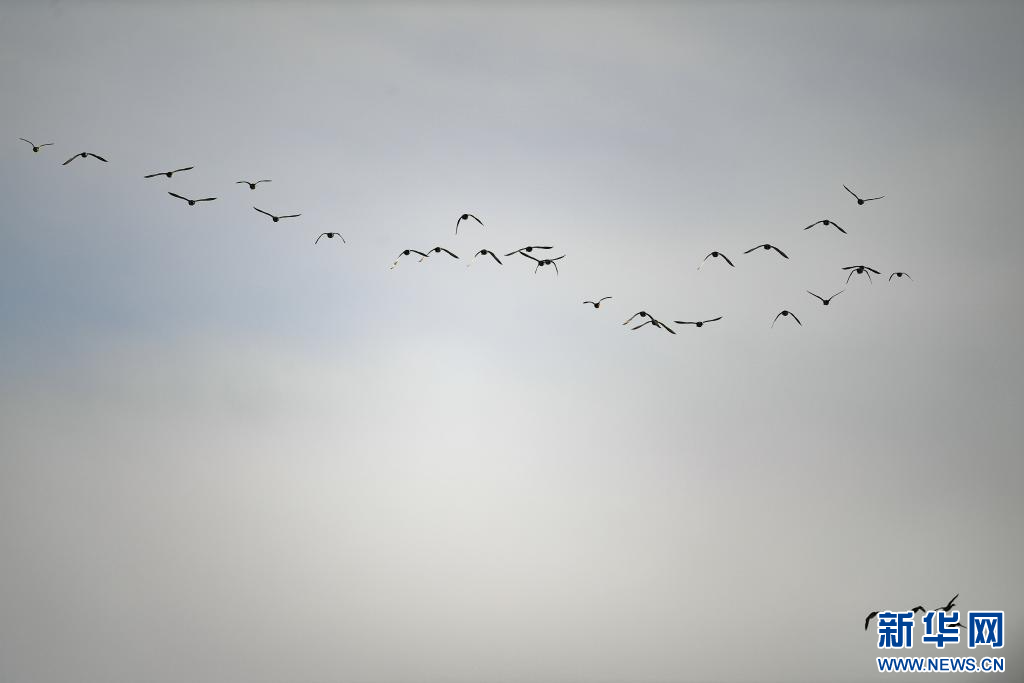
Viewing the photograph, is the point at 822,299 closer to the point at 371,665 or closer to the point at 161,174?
the point at 371,665

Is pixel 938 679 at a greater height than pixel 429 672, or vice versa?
pixel 938 679

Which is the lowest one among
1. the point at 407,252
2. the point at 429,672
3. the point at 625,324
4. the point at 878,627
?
the point at 429,672

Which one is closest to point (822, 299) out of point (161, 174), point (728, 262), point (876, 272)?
point (876, 272)

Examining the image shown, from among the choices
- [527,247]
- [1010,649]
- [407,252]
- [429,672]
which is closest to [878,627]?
[1010,649]

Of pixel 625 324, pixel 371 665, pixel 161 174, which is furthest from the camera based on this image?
pixel 371 665

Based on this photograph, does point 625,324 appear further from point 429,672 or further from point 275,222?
point 429,672

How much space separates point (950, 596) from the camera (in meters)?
5.69

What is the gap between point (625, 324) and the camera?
5.51 m

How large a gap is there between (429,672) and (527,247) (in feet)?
12.5

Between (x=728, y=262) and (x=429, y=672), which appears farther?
(x=429, y=672)

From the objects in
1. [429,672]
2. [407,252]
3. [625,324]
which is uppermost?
[407,252]

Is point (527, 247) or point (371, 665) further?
point (371, 665)

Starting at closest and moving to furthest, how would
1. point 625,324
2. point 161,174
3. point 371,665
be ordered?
1. point 161,174
2. point 625,324
3. point 371,665

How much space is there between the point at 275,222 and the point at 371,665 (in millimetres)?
3946
